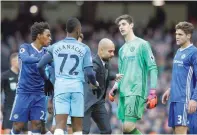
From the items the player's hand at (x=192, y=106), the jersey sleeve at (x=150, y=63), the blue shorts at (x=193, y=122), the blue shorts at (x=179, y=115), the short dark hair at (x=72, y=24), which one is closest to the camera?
the short dark hair at (x=72, y=24)

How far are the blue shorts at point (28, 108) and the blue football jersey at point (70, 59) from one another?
4.70ft

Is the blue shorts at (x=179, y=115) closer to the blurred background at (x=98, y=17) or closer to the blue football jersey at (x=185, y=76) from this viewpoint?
the blue football jersey at (x=185, y=76)

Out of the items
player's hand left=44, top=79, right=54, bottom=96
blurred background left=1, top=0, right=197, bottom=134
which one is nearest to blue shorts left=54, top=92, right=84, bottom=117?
player's hand left=44, top=79, right=54, bottom=96

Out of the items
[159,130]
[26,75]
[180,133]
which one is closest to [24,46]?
[26,75]

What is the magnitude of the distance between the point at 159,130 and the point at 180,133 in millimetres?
9053

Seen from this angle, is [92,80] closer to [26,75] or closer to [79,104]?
[79,104]

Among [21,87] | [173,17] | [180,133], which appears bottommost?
[180,133]

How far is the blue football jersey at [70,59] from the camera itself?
11.3 m

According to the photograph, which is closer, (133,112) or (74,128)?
(74,128)

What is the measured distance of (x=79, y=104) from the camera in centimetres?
→ 1143

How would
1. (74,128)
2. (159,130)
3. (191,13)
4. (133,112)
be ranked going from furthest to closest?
(191,13)
(159,130)
(133,112)
(74,128)

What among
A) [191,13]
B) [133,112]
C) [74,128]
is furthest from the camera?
[191,13]

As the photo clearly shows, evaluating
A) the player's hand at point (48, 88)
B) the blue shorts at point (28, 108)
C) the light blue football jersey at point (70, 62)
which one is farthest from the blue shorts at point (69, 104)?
the blue shorts at point (28, 108)

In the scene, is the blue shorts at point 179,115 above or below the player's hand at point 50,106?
below
